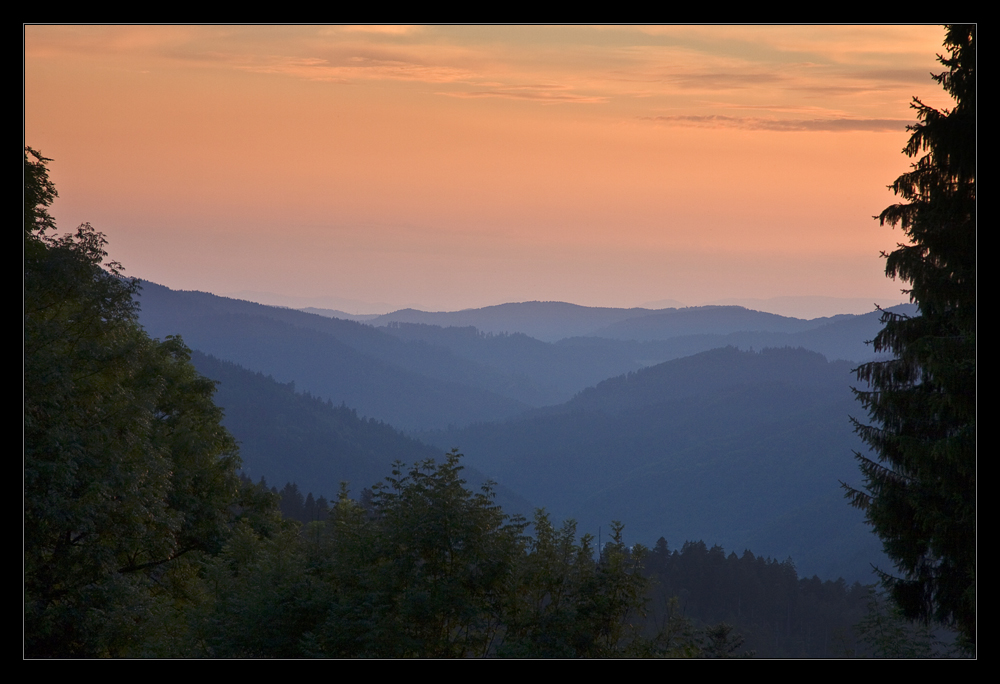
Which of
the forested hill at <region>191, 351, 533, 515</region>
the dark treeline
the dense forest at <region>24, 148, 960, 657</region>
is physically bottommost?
the dark treeline

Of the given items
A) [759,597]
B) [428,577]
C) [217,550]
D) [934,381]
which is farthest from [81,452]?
[759,597]

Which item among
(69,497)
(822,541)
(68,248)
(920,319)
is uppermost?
(68,248)

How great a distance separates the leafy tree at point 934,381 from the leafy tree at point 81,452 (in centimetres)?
1100

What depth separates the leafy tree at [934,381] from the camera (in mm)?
9234

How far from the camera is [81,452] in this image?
39.9 feet

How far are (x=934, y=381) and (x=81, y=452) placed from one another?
38.7 ft

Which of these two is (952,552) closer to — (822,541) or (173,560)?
(173,560)

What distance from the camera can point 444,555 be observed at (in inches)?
388

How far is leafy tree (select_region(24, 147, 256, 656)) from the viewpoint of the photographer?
1173cm

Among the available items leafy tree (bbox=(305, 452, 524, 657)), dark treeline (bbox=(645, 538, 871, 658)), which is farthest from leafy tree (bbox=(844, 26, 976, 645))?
dark treeline (bbox=(645, 538, 871, 658))

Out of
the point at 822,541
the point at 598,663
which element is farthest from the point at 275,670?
the point at 822,541

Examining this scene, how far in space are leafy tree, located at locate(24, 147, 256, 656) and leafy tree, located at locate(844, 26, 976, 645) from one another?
1100cm

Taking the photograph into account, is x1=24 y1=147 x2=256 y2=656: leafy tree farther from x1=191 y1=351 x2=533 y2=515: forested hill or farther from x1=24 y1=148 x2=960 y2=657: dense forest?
x1=191 y1=351 x2=533 y2=515: forested hill

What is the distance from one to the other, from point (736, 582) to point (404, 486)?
9292cm
